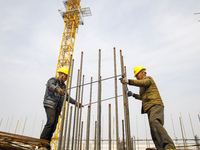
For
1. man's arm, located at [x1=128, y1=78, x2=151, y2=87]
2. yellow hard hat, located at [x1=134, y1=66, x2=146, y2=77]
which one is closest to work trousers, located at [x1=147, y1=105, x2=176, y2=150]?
man's arm, located at [x1=128, y1=78, x2=151, y2=87]

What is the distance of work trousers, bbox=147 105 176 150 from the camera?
265cm

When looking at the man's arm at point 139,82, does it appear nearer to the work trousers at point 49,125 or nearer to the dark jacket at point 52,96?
the dark jacket at point 52,96

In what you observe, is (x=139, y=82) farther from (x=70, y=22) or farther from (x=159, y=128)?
(x=70, y=22)

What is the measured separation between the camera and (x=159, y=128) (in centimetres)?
279

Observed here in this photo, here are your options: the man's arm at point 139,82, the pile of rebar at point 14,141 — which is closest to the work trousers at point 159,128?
the man's arm at point 139,82

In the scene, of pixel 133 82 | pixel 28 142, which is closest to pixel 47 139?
pixel 28 142

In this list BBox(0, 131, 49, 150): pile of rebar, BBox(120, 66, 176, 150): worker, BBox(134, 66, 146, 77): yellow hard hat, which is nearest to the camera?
BBox(0, 131, 49, 150): pile of rebar

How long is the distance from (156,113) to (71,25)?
2281 cm

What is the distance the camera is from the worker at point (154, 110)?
2.70 metres

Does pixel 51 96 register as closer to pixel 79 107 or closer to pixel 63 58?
pixel 79 107

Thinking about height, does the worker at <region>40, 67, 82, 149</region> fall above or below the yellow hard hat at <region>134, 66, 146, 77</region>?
below

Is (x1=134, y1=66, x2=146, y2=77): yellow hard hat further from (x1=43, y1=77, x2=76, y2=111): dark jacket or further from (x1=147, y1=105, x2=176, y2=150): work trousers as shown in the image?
(x1=43, y1=77, x2=76, y2=111): dark jacket

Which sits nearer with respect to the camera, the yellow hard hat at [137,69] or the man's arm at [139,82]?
the man's arm at [139,82]

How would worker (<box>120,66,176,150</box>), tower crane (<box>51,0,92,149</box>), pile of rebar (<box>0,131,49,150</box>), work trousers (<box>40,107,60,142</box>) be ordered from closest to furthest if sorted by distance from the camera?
1. pile of rebar (<box>0,131,49,150</box>)
2. worker (<box>120,66,176,150</box>)
3. work trousers (<box>40,107,60,142</box>)
4. tower crane (<box>51,0,92,149</box>)
